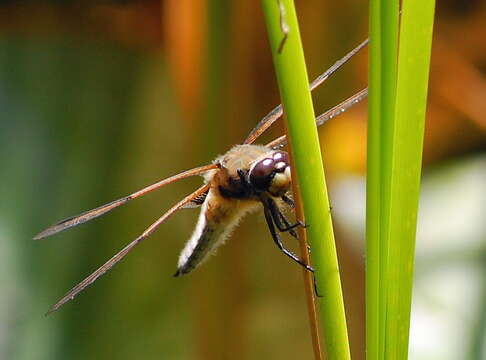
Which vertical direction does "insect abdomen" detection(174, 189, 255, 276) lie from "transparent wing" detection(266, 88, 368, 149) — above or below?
above

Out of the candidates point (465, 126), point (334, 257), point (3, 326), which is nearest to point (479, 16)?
point (465, 126)

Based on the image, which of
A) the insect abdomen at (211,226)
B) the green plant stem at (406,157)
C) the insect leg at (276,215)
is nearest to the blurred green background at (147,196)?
the insect abdomen at (211,226)

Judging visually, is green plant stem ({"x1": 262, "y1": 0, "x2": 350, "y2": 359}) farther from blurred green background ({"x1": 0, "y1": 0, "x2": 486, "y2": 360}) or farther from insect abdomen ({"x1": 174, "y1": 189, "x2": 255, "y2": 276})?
blurred green background ({"x1": 0, "y1": 0, "x2": 486, "y2": 360})

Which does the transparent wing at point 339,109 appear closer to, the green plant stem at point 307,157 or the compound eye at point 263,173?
the compound eye at point 263,173

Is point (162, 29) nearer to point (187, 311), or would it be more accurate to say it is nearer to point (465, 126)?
point (187, 311)

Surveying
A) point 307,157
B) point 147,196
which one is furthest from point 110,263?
point 147,196

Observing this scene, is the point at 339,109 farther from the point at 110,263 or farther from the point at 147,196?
the point at 147,196

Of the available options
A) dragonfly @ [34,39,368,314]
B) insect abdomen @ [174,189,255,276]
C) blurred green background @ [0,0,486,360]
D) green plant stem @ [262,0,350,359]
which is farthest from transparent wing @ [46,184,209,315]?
blurred green background @ [0,0,486,360]
